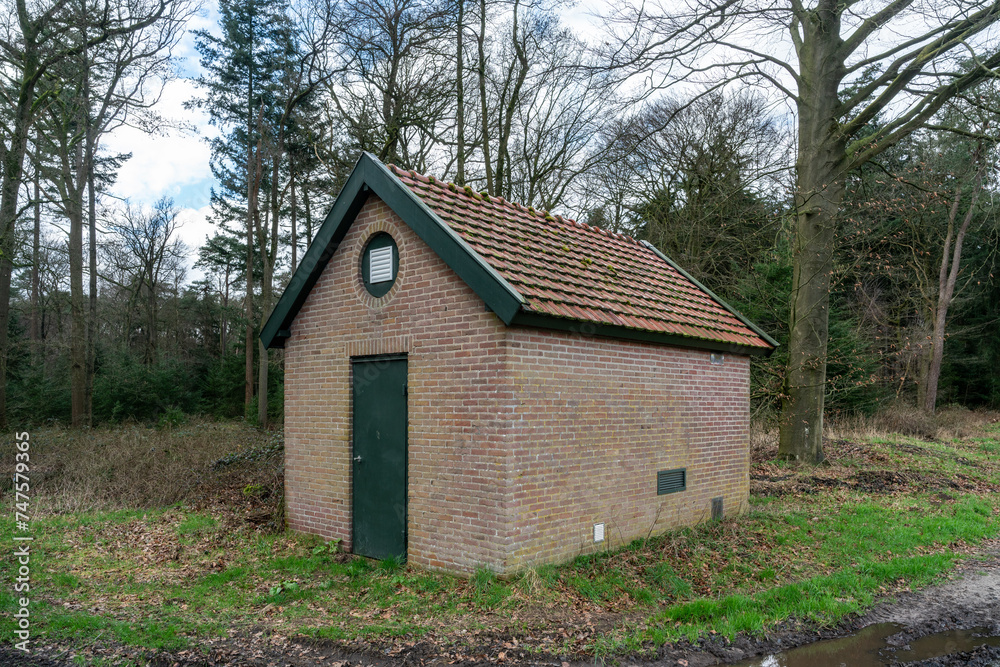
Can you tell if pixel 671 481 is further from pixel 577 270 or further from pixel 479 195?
pixel 479 195

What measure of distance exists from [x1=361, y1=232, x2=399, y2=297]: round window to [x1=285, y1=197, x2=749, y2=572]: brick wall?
0.34 ft

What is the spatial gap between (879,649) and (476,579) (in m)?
3.72

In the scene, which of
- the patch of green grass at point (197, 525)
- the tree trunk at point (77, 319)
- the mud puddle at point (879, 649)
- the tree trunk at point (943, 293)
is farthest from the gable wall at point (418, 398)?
the tree trunk at point (943, 293)

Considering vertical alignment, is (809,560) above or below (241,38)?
below

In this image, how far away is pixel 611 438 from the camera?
775 centimetres

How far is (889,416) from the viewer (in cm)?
2195

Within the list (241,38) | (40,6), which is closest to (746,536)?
(40,6)

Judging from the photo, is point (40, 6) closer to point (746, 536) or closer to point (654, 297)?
point (654, 297)

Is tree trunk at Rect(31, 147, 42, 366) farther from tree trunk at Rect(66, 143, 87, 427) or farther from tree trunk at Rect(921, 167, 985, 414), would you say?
tree trunk at Rect(921, 167, 985, 414)

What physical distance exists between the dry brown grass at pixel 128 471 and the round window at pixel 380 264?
206 inches

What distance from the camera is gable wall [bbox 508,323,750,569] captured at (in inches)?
267

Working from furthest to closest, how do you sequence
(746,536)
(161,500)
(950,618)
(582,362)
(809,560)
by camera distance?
1. (161,500)
2. (746,536)
3. (809,560)
4. (582,362)
5. (950,618)

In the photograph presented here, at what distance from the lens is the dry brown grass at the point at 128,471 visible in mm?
11383

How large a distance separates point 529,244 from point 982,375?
104ft
